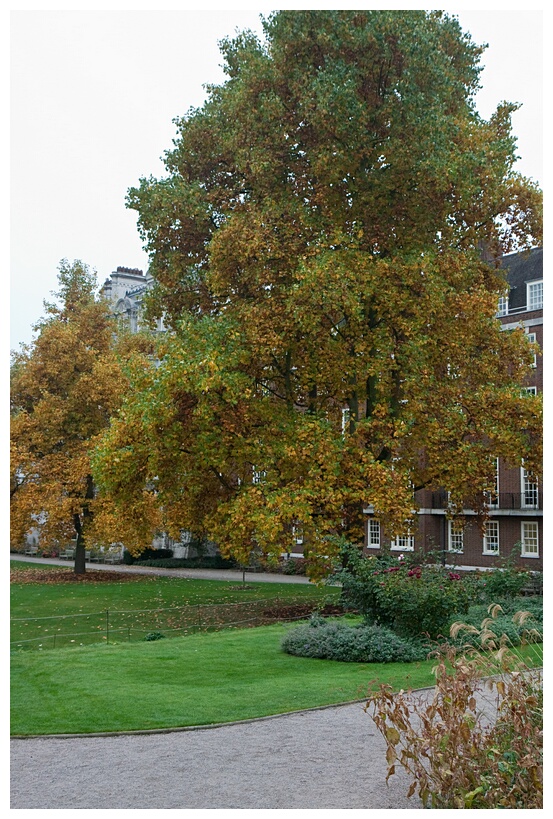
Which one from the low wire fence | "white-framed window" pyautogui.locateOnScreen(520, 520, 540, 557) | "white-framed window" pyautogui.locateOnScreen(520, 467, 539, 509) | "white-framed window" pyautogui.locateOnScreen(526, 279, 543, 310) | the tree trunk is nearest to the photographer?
the low wire fence

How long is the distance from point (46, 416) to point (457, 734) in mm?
35151

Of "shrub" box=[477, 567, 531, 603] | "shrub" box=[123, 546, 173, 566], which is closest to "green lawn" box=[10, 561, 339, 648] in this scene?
"shrub" box=[477, 567, 531, 603]

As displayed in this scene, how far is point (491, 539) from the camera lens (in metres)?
44.6

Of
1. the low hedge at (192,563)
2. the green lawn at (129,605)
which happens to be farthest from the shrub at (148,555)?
the green lawn at (129,605)

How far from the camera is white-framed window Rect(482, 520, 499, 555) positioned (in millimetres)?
44250

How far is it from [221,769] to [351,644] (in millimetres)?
7454

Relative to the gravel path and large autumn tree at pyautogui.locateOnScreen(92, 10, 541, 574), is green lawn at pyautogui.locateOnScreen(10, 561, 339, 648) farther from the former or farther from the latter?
the gravel path

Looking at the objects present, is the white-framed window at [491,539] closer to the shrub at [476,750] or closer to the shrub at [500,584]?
the shrub at [500,584]

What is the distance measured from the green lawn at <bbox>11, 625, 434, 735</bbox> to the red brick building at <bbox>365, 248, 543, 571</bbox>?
25310mm

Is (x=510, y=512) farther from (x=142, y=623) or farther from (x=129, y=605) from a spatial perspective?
(x=142, y=623)

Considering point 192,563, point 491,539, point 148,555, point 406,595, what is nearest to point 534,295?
point 491,539

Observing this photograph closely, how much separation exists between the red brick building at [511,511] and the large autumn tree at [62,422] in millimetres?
14901

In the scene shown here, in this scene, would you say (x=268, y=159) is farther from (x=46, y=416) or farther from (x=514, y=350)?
(x=46, y=416)

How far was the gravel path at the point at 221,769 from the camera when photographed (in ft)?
27.4
